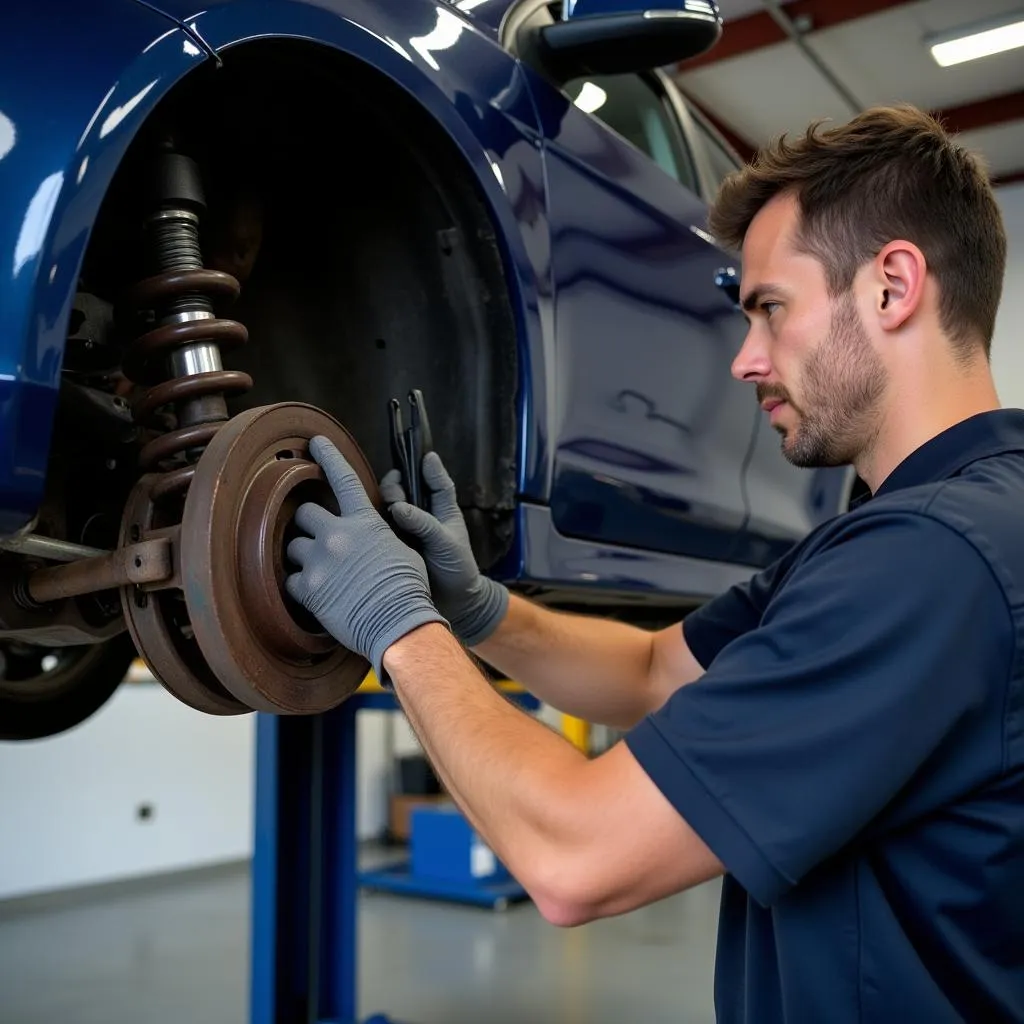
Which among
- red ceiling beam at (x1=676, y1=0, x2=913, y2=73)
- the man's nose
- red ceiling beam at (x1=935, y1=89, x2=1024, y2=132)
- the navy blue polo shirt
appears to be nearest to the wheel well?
the man's nose

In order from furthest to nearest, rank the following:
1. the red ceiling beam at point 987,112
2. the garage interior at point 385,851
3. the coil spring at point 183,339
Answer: the red ceiling beam at point 987,112 < the garage interior at point 385,851 < the coil spring at point 183,339

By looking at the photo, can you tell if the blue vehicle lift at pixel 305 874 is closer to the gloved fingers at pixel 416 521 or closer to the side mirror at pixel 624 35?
the gloved fingers at pixel 416 521

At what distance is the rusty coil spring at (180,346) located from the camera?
3.10 feet

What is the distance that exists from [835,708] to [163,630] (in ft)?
1.76

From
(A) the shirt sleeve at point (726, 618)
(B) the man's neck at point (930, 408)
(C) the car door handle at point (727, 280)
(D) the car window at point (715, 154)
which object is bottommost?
(A) the shirt sleeve at point (726, 618)

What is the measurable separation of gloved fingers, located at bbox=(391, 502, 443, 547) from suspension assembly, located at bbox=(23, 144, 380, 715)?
3cm

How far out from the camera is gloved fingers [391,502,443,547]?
1.04m

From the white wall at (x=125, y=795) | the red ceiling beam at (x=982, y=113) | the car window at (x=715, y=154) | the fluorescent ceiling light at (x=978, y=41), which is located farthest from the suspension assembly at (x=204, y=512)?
the red ceiling beam at (x=982, y=113)

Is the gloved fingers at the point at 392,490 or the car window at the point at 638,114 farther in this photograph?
the car window at the point at 638,114

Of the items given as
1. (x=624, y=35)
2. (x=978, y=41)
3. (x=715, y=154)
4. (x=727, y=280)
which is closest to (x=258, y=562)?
(x=624, y=35)

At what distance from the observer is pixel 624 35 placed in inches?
50.3

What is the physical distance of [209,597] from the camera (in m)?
0.84

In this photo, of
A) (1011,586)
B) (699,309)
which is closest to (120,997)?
(699,309)

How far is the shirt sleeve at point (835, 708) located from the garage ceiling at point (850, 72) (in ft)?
13.8
